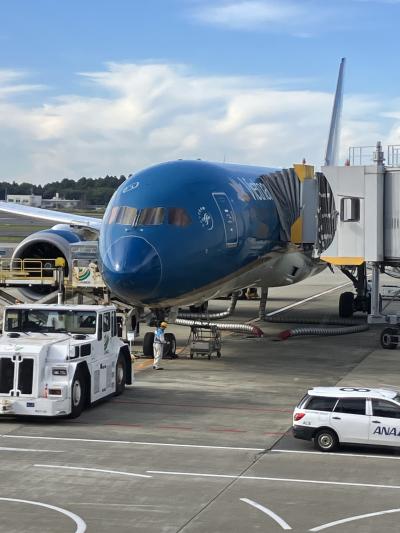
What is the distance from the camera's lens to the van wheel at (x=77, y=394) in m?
19.7

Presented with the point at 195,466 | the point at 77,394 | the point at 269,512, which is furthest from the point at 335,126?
the point at 269,512

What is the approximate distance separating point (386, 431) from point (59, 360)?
6.69m

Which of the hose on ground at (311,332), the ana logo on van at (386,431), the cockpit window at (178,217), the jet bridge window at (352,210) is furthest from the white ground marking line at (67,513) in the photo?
the hose on ground at (311,332)

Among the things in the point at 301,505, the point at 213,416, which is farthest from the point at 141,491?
the point at 213,416

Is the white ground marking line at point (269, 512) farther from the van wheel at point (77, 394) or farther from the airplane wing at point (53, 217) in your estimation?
the airplane wing at point (53, 217)

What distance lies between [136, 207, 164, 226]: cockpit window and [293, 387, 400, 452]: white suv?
9210mm

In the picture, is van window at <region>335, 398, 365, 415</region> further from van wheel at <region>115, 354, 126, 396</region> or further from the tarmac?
van wheel at <region>115, 354, 126, 396</region>

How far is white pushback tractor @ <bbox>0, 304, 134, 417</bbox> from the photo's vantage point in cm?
1933

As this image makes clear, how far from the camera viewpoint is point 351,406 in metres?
17.7

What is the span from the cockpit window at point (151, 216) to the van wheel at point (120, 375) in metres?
4.20

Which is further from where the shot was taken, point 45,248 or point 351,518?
point 45,248

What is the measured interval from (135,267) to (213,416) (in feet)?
17.9

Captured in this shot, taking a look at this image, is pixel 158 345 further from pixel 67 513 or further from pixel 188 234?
pixel 67 513

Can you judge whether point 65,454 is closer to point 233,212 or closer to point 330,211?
point 233,212
